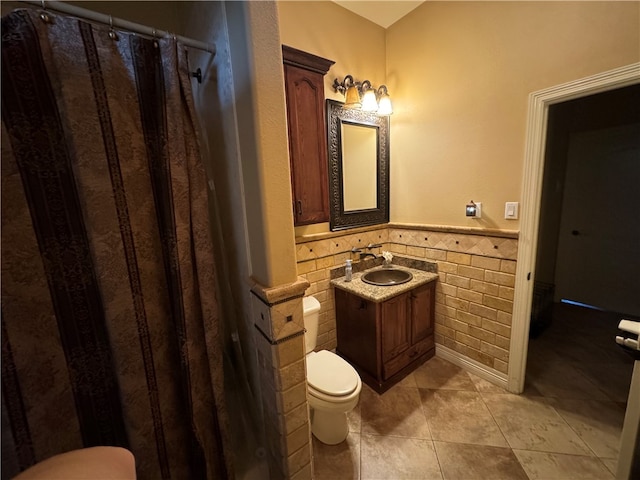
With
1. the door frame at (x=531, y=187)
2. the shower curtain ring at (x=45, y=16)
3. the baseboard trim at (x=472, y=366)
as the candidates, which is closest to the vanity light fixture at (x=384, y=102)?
the door frame at (x=531, y=187)

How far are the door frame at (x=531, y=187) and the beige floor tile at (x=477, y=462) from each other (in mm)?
568

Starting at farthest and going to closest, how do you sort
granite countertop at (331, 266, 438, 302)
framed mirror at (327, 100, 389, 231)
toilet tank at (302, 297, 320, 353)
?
1. framed mirror at (327, 100, 389, 231)
2. granite countertop at (331, 266, 438, 302)
3. toilet tank at (302, 297, 320, 353)

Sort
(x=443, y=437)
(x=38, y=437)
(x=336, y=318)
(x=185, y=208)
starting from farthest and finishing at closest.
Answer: (x=336, y=318) → (x=443, y=437) → (x=185, y=208) → (x=38, y=437)

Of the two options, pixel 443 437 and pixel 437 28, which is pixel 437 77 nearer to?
pixel 437 28

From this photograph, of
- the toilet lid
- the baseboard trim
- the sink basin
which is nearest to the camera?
the toilet lid

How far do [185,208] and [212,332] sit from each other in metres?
0.51

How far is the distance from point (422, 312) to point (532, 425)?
2.87ft

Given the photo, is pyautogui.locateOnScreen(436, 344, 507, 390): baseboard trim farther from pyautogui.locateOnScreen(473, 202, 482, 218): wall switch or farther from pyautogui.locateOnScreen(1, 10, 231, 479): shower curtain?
pyautogui.locateOnScreen(1, 10, 231, 479): shower curtain

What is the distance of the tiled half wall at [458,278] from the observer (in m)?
1.73

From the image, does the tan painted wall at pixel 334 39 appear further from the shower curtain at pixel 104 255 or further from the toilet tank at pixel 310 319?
the shower curtain at pixel 104 255

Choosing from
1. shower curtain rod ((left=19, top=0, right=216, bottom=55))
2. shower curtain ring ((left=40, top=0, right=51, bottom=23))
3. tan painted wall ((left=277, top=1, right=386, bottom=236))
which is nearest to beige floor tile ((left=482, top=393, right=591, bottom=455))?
tan painted wall ((left=277, top=1, right=386, bottom=236))

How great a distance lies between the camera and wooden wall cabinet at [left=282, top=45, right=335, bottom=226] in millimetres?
1496

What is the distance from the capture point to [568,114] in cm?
264

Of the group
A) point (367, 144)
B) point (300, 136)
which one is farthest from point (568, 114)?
point (300, 136)
